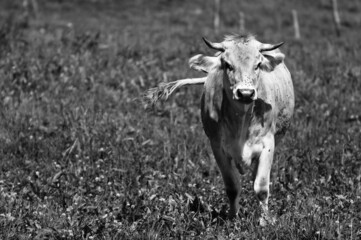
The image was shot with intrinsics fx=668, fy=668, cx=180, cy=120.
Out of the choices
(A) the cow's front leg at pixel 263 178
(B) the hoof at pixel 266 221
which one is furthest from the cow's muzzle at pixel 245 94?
(B) the hoof at pixel 266 221

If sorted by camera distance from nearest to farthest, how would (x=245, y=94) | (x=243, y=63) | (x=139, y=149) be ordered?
(x=245, y=94) < (x=243, y=63) < (x=139, y=149)

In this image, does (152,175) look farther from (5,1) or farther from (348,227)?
(5,1)

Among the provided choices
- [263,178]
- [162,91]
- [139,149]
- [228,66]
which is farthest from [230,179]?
[139,149]

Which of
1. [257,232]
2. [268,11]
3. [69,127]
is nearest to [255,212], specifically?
[257,232]

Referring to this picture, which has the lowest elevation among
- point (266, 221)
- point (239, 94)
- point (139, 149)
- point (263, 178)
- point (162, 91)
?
point (139, 149)

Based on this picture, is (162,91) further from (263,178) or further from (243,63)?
(263,178)

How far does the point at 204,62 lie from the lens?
741cm

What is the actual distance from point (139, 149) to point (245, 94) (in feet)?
10.3

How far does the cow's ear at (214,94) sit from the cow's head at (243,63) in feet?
0.44

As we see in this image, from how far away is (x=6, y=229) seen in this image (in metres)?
6.24

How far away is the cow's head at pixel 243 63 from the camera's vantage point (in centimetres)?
629

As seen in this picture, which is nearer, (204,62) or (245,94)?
(245,94)

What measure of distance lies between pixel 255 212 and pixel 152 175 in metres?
1.82

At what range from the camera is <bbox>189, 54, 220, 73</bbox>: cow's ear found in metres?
7.38
